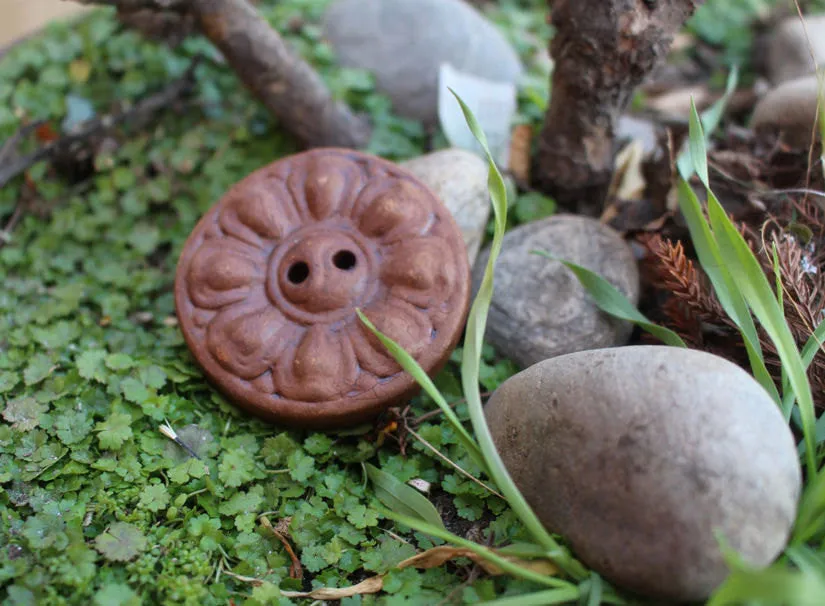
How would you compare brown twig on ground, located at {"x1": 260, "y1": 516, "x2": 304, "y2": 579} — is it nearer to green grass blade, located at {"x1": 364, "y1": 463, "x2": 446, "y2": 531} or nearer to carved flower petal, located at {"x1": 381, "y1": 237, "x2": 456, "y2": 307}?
green grass blade, located at {"x1": 364, "y1": 463, "x2": 446, "y2": 531}

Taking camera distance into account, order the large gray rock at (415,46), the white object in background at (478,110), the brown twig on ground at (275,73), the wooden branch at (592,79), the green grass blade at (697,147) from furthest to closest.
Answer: the large gray rock at (415,46) → the white object in background at (478,110) → the brown twig on ground at (275,73) → the wooden branch at (592,79) → the green grass blade at (697,147)

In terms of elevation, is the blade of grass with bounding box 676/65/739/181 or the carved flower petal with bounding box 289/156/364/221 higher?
the blade of grass with bounding box 676/65/739/181

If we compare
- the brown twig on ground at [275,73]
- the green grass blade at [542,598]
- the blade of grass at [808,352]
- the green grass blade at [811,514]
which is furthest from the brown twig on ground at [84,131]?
the green grass blade at [811,514]

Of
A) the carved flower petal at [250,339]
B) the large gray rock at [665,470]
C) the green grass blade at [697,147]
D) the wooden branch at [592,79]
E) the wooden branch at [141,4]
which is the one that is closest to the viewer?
the large gray rock at [665,470]

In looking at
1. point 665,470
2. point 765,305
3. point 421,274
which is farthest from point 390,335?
point 765,305

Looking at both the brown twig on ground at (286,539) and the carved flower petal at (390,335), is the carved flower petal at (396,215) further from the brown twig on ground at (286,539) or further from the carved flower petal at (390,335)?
the brown twig on ground at (286,539)

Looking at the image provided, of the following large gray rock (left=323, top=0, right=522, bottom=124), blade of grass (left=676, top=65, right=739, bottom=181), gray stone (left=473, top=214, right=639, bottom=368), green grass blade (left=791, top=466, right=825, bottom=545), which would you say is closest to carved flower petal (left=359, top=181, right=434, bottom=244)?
gray stone (left=473, top=214, right=639, bottom=368)
